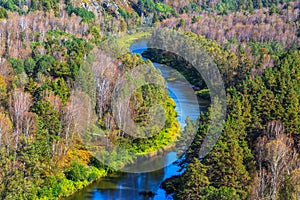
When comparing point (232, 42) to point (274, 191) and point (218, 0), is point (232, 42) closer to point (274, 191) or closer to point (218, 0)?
point (218, 0)

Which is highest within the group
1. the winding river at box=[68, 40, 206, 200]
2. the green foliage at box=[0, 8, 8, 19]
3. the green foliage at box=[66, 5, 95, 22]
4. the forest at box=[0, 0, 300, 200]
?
the green foliage at box=[66, 5, 95, 22]

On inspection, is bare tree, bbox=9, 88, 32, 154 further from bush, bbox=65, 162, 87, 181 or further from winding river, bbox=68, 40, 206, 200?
winding river, bbox=68, 40, 206, 200

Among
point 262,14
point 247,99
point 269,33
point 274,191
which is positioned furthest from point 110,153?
point 262,14

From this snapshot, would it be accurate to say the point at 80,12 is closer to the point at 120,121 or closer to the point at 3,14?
the point at 3,14

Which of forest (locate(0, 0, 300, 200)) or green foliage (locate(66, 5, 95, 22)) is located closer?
forest (locate(0, 0, 300, 200))

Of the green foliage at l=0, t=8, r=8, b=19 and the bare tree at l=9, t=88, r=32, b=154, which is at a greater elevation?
the green foliage at l=0, t=8, r=8, b=19

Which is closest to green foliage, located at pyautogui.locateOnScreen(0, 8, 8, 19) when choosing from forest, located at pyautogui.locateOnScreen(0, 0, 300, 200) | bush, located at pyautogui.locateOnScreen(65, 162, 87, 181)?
forest, located at pyautogui.locateOnScreen(0, 0, 300, 200)

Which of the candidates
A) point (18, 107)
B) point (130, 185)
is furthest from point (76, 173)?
point (18, 107)

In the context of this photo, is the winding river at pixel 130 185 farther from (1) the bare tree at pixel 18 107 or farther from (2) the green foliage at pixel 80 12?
(2) the green foliage at pixel 80 12
